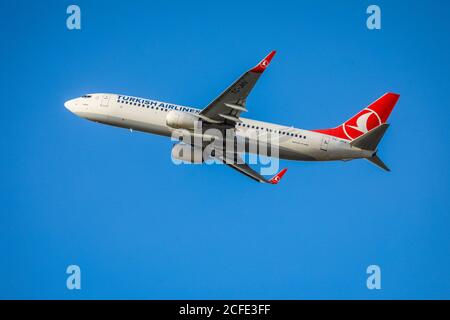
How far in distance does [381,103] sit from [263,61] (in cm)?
1462

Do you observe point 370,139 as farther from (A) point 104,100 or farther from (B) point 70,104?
(B) point 70,104

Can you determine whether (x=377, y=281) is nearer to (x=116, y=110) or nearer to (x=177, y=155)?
(x=177, y=155)

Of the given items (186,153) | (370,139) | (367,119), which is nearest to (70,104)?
(186,153)

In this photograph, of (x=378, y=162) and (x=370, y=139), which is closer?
(x=370, y=139)

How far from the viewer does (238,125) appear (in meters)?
57.6

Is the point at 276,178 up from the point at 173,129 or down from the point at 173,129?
down

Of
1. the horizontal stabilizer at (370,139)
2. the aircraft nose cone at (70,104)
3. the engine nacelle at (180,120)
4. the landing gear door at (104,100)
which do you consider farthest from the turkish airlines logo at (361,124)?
the aircraft nose cone at (70,104)

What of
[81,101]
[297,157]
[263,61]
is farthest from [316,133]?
[81,101]

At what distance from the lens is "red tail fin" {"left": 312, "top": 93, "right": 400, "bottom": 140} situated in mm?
59250

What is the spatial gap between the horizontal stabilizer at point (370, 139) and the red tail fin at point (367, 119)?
388 centimetres

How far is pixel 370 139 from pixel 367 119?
593 cm

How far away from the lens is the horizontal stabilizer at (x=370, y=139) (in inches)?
2099

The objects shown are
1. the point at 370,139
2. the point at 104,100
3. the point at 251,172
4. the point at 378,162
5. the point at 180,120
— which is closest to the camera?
the point at 370,139
